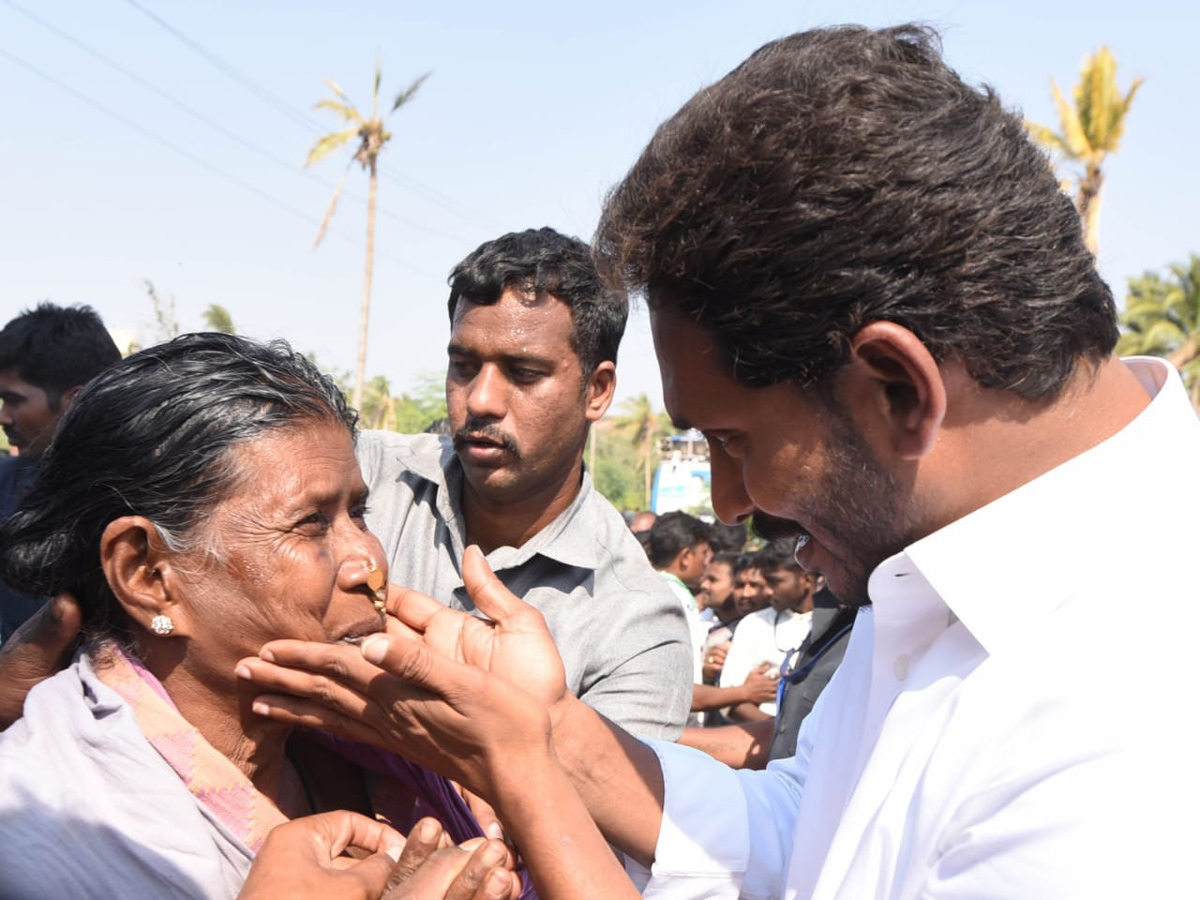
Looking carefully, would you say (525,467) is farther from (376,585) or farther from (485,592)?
(485,592)

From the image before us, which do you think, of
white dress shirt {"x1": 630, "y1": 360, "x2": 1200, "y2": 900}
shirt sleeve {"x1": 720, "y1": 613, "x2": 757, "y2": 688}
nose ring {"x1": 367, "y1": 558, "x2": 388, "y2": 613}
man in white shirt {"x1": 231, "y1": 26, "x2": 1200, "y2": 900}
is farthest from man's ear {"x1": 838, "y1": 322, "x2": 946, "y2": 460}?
shirt sleeve {"x1": 720, "y1": 613, "x2": 757, "y2": 688}

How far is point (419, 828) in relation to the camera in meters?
2.05

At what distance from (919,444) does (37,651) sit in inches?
79.3

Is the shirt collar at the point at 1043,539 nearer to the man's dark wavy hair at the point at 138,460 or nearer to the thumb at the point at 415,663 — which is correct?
the thumb at the point at 415,663

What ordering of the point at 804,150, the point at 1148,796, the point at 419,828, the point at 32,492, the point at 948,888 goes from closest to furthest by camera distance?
1. the point at 1148,796
2. the point at 948,888
3. the point at 804,150
4. the point at 419,828
5. the point at 32,492

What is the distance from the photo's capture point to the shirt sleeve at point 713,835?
8.37ft

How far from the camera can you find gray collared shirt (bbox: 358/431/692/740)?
346 centimetres

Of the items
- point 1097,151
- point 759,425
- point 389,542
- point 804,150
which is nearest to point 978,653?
point 759,425

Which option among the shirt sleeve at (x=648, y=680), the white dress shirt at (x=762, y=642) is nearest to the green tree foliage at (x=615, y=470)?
the white dress shirt at (x=762, y=642)

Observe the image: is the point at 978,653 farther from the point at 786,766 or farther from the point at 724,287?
the point at 786,766

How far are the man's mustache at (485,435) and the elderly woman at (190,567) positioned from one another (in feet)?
4.07

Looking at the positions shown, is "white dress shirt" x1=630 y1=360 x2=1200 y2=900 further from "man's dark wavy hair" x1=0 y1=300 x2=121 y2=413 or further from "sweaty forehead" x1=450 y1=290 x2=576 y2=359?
"man's dark wavy hair" x1=0 y1=300 x2=121 y2=413

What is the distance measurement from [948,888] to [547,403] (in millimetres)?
2519

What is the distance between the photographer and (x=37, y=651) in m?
2.57
